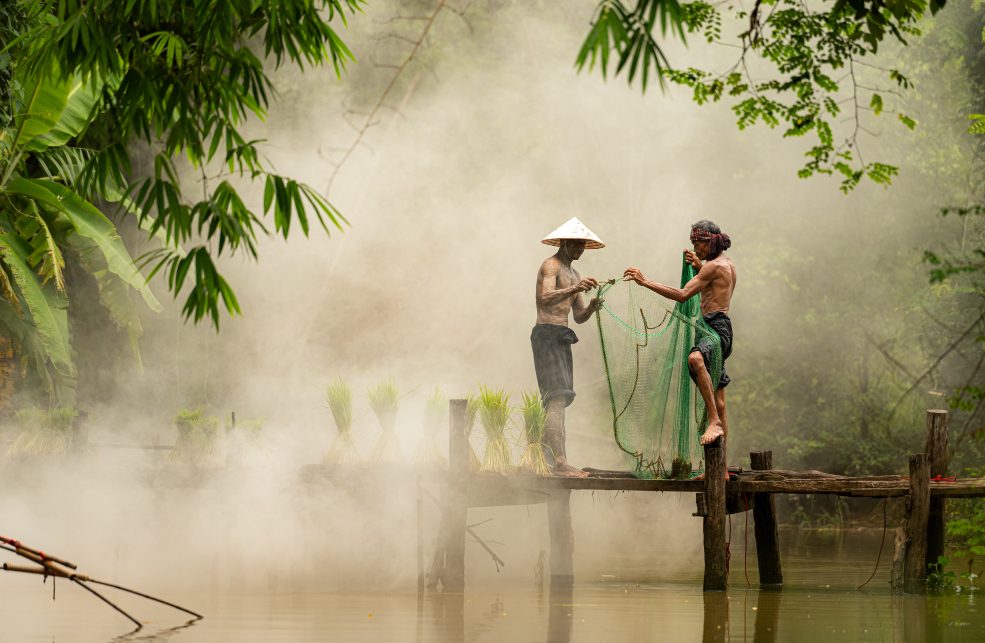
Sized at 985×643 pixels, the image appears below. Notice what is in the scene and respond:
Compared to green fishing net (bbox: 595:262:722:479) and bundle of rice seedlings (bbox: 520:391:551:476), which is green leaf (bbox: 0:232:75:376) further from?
green fishing net (bbox: 595:262:722:479)

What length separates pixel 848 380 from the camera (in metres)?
19.3

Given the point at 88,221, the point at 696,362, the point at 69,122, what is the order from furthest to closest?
the point at 88,221
the point at 69,122
the point at 696,362

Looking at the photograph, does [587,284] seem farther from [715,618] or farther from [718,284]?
[715,618]

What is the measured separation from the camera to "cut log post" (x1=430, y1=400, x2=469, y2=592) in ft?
31.4

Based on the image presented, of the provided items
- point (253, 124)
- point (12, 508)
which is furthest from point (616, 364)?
point (253, 124)

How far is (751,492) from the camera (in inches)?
368

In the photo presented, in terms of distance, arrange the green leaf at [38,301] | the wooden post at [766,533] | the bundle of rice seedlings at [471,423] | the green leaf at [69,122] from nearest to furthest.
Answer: the bundle of rice seedlings at [471,423] < the wooden post at [766,533] < the green leaf at [38,301] < the green leaf at [69,122]

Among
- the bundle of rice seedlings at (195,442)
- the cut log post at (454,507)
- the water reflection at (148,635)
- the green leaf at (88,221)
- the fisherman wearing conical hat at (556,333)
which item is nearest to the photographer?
the water reflection at (148,635)

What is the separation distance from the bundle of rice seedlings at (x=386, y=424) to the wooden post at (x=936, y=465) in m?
3.97

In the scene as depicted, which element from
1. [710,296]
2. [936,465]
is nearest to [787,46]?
[710,296]

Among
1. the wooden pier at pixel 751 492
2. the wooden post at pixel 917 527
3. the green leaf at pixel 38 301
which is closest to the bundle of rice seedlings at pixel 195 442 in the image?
the wooden pier at pixel 751 492

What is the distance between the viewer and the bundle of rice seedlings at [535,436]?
31.9ft

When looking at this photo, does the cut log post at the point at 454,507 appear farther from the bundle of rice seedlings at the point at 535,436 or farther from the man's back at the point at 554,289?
the man's back at the point at 554,289

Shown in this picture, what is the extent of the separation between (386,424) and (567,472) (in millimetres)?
1446
